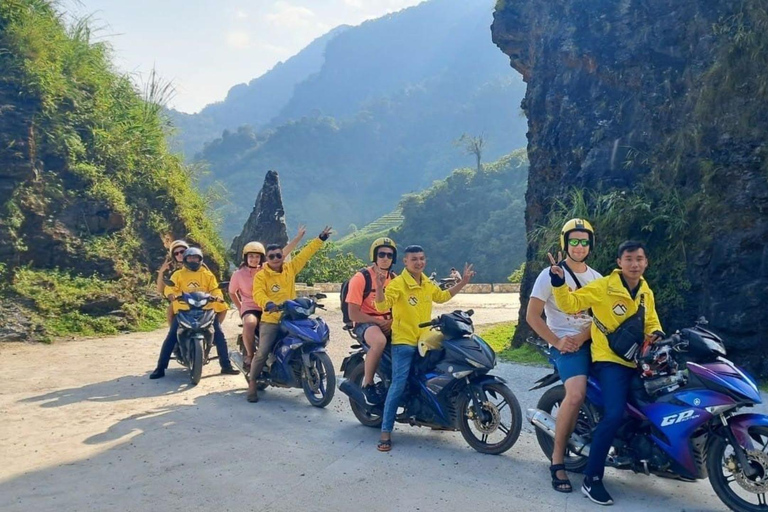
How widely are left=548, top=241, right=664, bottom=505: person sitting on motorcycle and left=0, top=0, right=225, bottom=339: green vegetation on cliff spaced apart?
407 inches

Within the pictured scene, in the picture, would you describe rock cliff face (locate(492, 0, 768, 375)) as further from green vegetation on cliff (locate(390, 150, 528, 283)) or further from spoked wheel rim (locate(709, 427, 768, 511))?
green vegetation on cliff (locate(390, 150, 528, 283))

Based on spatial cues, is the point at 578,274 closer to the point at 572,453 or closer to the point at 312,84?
the point at 572,453

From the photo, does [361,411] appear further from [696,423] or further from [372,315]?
[696,423]

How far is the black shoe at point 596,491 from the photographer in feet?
14.1

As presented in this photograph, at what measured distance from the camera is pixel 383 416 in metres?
5.76

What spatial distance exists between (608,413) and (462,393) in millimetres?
1378

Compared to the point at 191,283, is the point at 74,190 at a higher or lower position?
higher

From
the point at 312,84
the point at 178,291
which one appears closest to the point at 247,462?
the point at 178,291

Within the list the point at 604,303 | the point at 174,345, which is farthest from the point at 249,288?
the point at 604,303

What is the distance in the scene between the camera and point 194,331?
855cm

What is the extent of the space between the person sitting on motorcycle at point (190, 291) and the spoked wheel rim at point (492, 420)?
4.74 meters

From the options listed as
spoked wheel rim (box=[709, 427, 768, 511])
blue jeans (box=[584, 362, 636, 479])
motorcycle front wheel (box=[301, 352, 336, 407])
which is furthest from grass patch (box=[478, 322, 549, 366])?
spoked wheel rim (box=[709, 427, 768, 511])

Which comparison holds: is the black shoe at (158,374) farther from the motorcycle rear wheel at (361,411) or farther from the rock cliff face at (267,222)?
the rock cliff face at (267,222)

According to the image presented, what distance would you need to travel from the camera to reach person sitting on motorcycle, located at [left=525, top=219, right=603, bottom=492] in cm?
459
